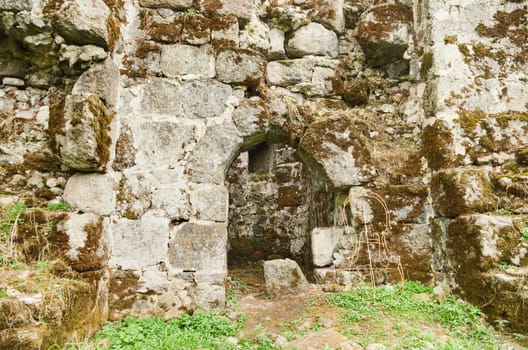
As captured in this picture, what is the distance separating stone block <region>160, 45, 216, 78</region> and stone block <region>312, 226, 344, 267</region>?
193cm

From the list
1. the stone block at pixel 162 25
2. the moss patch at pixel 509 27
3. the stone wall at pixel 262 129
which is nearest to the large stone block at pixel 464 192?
the stone wall at pixel 262 129

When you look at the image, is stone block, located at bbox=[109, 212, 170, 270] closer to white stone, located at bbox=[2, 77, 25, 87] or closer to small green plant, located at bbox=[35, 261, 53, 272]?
small green plant, located at bbox=[35, 261, 53, 272]

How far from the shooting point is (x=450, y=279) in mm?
3389

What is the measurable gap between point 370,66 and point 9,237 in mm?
3825

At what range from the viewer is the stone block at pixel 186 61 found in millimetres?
3646

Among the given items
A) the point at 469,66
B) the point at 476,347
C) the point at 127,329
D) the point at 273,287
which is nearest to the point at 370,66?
the point at 469,66

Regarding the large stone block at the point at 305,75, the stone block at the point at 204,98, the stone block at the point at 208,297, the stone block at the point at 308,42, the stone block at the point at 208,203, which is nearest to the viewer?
the stone block at the point at 208,297

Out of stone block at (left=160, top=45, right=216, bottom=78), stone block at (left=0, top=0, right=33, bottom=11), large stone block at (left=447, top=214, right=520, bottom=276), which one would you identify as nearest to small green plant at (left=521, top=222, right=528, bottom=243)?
large stone block at (left=447, top=214, right=520, bottom=276)

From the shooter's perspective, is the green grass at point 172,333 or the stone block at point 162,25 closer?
the green grass at point 172,333

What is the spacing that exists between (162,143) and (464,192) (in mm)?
2695

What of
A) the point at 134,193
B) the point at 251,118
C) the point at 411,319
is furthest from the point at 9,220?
the point at 411,319

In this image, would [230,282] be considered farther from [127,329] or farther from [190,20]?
[190,20]

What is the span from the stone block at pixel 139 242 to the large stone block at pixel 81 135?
1.97ft

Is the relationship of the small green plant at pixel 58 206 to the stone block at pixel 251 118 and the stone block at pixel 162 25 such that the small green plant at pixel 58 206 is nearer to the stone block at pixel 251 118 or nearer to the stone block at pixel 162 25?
the stone block at pixel 251 118
